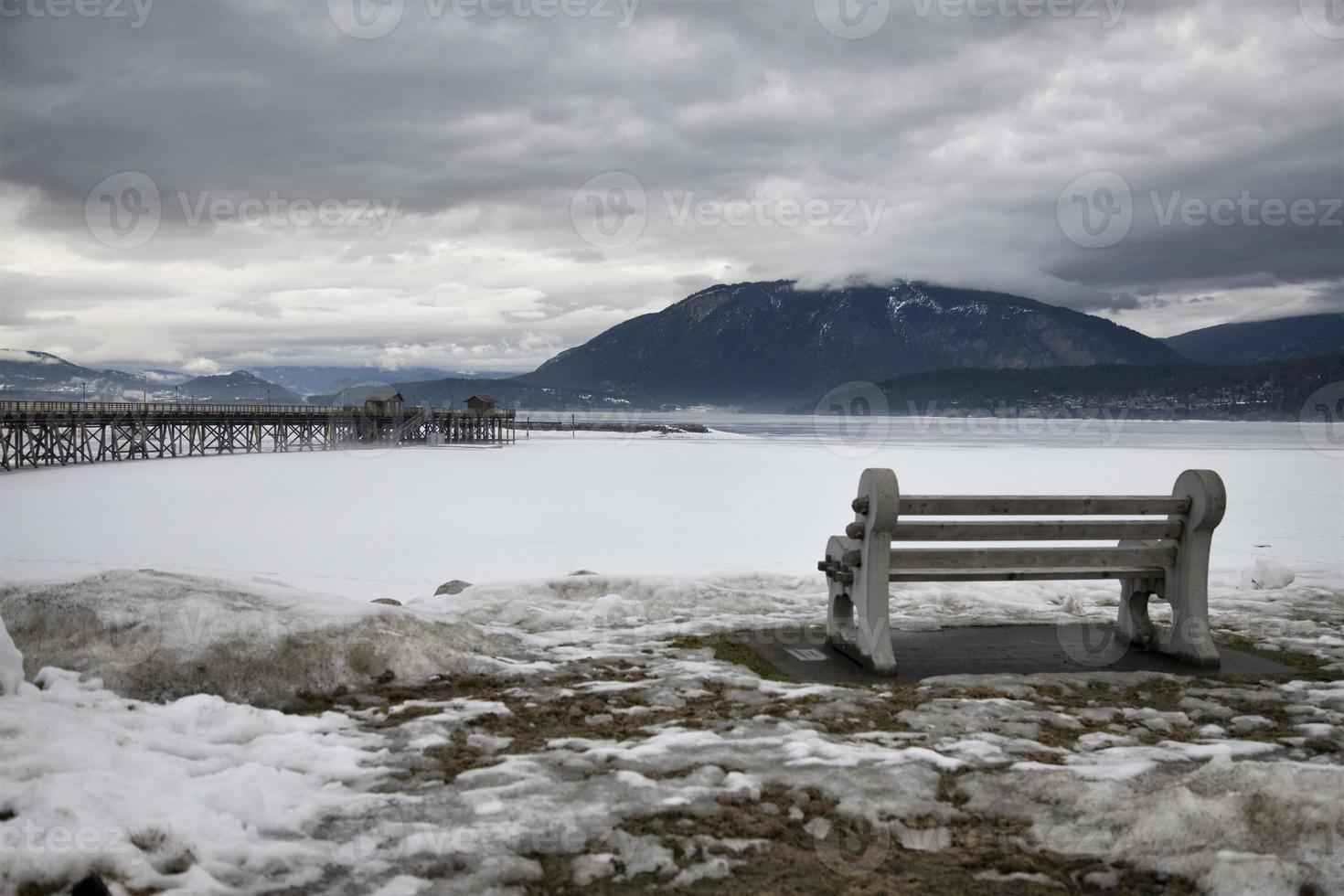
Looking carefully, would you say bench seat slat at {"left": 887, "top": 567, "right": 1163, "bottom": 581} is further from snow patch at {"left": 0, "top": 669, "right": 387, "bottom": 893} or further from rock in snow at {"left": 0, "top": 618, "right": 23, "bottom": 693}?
rock in snow at {"left": 0, "top": 618, "right": 23, "bottom": 693}

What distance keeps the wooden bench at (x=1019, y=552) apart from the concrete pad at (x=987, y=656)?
16 centimetres

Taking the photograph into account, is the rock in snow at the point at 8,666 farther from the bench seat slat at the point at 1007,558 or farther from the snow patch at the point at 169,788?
the bench seat slat at the point at 1007,558

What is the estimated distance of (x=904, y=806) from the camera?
3535 millimetres

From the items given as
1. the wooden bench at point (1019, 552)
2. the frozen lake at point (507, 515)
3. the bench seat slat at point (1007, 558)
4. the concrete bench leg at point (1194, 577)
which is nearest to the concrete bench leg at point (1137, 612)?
the wooden bench at point (1019, 552)

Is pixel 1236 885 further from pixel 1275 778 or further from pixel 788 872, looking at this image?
pixel 788 872

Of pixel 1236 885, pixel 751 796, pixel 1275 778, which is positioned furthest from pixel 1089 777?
pixel 751 796

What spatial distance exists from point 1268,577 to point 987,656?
15.4ft

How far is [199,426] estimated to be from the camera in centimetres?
5759

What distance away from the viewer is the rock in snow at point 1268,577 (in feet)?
29.0

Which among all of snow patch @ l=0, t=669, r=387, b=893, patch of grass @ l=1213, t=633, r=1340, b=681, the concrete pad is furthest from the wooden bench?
snow patch @ l=0, t=669, r=387, b=893

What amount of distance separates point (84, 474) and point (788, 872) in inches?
1565

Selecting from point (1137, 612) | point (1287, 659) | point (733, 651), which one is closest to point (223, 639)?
point (733, 651)

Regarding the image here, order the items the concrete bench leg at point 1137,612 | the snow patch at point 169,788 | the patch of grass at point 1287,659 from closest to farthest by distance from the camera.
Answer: the snow patch at point 169,788, the patch of grass at point 1287,659, the concrete bench leg at point 1137,612

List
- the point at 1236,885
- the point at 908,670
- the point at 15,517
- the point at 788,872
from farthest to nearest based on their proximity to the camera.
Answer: the point at 15,517, the point at 908,670, the point at 788,872, the point at 1236,885
